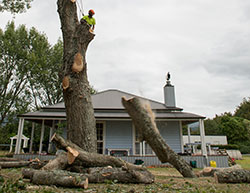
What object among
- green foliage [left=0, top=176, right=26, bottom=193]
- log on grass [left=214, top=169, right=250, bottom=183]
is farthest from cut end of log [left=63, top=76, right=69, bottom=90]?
log on grass [left=214, top=169, right=250, bottom=183]

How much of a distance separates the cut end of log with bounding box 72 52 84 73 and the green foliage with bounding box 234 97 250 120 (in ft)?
164

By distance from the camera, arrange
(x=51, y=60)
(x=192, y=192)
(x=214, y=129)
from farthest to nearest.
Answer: (x=214, y=129)
(x=51, y=60)
(x=192, y=192)

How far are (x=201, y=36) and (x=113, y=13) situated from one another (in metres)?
7.03

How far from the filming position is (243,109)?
47.5 metres

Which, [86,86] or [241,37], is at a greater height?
[241,37]

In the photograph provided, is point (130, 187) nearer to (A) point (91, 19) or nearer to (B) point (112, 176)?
(B) point (112, 176)

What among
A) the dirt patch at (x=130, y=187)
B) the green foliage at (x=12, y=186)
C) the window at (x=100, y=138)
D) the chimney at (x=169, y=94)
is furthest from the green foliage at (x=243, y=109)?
the green foliage at (x=12, y=186)

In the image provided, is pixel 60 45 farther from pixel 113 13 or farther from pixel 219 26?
pixel 219 26

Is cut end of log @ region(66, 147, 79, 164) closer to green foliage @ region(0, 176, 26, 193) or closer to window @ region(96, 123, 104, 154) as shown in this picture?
green foliage @ region(0, 176, 26, 193)

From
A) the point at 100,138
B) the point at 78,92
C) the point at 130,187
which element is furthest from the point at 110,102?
the point at 130,187

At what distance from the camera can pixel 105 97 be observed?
1558 centimetres

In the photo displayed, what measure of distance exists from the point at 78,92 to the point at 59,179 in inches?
91.6

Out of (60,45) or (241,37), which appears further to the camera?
(60,45)

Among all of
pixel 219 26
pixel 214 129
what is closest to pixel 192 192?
pixel 219 26
